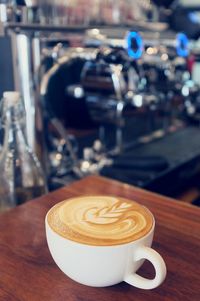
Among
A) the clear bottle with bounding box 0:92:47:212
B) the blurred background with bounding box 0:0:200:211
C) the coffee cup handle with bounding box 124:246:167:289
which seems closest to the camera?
the coffee cup handle with bounding box 124:246:167:289

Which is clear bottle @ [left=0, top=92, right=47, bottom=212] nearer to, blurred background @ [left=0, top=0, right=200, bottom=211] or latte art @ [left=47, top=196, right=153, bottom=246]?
blurred background @ [left=0, top=0, right=200, bottom=211]

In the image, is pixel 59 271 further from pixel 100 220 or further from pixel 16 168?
pixel 16 168

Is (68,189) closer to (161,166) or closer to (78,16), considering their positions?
(161,166)

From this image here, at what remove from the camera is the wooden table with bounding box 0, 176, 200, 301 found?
0.43 m

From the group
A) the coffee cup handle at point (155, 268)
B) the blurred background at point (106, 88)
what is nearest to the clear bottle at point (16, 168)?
the blurred background at point (106, 88)

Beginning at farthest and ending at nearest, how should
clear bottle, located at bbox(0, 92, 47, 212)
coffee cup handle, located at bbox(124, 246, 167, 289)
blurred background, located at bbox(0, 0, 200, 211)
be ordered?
blurred background, located at bbox(0, 0, 200, 211)
clear bottle, located at bbox(0, 92, 47, 212)
coffee cup handle, located at bbox(124, 246, 167, 289)

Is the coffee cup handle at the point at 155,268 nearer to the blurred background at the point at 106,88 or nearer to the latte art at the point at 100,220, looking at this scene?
the latte art at the point at 100,220

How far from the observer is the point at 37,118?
0.93 m

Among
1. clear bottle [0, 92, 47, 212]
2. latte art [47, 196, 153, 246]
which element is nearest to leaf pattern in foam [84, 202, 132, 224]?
latte art [47, 196, 153, 246]

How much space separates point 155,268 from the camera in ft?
1.28

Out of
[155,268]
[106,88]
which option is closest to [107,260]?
[155,268]

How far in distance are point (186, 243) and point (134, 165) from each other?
554 mm

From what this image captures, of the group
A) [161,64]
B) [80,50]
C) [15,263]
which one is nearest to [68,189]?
[15,263]

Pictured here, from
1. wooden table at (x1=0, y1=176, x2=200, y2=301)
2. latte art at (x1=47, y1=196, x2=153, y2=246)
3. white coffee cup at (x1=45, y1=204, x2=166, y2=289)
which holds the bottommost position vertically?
wooden table at (x1=0, y1=176, x2=200, y2=301)
